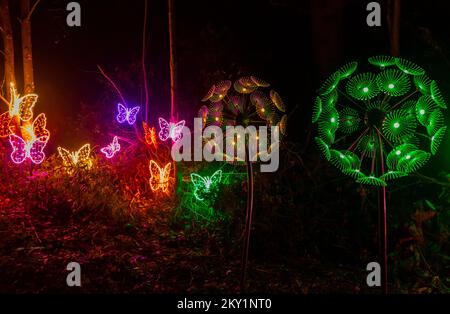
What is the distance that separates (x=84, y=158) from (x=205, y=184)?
2322 millimetres

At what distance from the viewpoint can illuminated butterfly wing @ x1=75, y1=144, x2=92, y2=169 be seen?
293 inches

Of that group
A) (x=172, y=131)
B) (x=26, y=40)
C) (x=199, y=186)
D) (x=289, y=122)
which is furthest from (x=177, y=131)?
(x=26, y=40)

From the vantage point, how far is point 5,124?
820 cm

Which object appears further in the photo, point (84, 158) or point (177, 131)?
point (84, 158)

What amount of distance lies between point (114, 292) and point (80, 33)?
350 inches

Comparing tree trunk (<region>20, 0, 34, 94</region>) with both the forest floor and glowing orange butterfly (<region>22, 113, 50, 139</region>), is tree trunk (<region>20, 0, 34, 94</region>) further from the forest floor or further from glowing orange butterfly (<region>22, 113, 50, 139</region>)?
the forest floor

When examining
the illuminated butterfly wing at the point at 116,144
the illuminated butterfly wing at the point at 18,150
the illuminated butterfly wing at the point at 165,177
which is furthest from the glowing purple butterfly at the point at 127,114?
the illuminated butterfly wing at the point at 18,150

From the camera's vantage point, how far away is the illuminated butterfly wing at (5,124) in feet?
26.6

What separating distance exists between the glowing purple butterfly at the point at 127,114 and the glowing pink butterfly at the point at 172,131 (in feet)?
2.66

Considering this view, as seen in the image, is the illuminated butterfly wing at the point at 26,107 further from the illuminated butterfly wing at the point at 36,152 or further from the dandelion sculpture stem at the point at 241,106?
the dandelion sculpture stem at the point at 241,106

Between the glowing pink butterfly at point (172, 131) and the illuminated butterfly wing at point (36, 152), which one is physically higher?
the glowing pink butterfly at point (172, 131)

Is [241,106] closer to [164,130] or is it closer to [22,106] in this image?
[164,130]

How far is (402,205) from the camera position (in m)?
5.24

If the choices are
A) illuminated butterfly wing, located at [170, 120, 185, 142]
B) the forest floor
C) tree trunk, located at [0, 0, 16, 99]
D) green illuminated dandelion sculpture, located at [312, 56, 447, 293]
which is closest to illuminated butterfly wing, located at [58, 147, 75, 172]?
the forest floor
